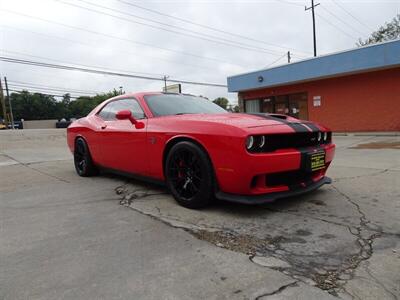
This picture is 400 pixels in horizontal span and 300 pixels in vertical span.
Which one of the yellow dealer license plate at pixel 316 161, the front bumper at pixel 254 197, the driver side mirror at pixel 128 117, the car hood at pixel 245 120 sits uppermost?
the driver side mirror at pixel 128 117

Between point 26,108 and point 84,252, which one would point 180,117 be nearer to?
point 84,252

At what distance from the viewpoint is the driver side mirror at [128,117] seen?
4.12 metres

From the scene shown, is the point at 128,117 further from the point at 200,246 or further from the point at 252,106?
the point at 252,106

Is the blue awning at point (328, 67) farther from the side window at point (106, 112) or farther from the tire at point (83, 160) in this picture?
the tire at point (83, 160)

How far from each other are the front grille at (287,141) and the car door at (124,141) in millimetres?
1524

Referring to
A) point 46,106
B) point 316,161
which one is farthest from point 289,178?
point 46,106

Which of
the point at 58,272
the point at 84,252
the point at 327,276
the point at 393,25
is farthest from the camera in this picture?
the point at 393,25

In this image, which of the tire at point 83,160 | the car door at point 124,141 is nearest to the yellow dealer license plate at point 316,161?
the car door at point 124,141

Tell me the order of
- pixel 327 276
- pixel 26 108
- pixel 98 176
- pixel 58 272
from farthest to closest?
pixel 26 108 < pixel 98 176 < pixel 58 272 < pixel 327 276

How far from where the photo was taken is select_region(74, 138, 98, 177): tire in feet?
18.4

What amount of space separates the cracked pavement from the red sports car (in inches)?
10.1

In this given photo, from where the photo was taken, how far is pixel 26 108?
251 ft

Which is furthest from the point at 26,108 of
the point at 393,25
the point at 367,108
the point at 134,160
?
the point at 134,160

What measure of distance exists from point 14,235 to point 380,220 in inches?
128
